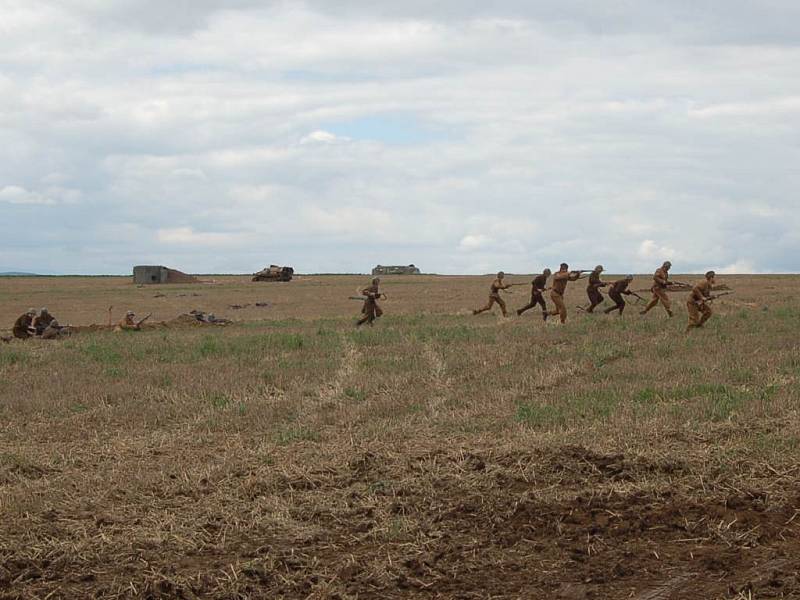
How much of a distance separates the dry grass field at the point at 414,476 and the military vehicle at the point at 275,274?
4794 centimetres

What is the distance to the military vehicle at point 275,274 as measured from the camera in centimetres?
6525

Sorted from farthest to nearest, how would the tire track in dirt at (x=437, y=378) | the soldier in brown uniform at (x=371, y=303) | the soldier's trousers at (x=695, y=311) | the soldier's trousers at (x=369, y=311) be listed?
the soldier's trousers at (x=369, y=311) → the soldier in brown uniform at (x=371, y=303) → the soldier's trousers at (x=695, y=311) → the tire track in dirt at (x=437, y=378)

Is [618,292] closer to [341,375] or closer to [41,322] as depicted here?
[341,375]

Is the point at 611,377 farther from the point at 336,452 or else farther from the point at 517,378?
the point at 336,452

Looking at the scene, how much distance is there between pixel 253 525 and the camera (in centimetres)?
756

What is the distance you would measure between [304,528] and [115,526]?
59.2 inches

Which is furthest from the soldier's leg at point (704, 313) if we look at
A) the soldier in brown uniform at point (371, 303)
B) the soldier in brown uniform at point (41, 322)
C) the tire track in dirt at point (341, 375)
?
the soldier in brown uniform at point (41, 322)

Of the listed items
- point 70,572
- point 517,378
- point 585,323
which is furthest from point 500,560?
point 585,323

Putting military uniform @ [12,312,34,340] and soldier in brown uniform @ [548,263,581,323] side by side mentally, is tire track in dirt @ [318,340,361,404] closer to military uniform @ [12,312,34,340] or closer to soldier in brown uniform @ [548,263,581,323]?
soldier in brown uniform @ [548,263,581,323]

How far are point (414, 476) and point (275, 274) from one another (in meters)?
57.3

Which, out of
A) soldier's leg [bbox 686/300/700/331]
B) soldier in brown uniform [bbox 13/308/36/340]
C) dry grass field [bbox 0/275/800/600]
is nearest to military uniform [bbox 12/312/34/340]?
soldier in brown uniform [bbox 13/308/36/340]

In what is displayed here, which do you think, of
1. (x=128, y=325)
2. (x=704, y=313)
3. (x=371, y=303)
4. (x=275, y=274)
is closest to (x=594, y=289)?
(x=704, y=313)

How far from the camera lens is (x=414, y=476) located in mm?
8625

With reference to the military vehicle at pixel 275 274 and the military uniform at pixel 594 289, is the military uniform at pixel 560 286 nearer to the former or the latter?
the military uniform at pixel 594 289
